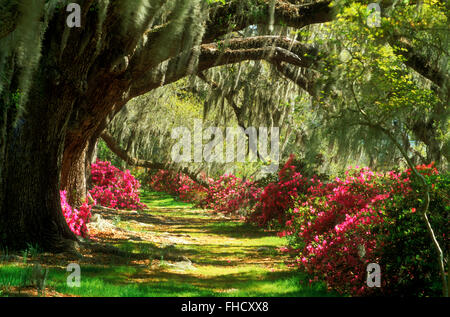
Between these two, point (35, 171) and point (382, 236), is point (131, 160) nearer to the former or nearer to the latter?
point (35, 171)

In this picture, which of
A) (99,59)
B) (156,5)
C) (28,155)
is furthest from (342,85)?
(28,155)

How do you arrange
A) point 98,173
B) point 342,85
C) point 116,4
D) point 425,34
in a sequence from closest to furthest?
point 116,4 < point 342,85 < point 425,34 < point 98,173

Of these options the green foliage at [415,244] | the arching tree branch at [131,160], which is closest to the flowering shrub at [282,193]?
the arching tree branch at [131,160]

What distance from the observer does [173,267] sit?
6527 mm

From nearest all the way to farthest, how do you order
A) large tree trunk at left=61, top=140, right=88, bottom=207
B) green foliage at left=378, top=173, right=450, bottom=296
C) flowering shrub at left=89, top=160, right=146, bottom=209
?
green foliage at left=378, top=173, right=450, bottom=296 → large tree trunk at left=61, top=140, right=88, bottom=207 → flowering shrub at left=89, top=160, right=146, bottom=209

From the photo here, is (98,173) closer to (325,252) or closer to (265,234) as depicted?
(265,234)

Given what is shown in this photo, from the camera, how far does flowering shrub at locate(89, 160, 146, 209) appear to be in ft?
48.5

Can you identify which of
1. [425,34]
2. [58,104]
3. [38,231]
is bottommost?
[38,231]

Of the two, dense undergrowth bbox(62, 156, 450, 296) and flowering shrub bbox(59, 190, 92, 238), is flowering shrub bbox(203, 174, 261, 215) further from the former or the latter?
flowering shrub bbox(59, 190, 92, 238)

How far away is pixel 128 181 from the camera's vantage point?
15406 mm

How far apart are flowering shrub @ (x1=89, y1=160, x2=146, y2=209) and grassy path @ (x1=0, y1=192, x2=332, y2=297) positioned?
392 centimetres

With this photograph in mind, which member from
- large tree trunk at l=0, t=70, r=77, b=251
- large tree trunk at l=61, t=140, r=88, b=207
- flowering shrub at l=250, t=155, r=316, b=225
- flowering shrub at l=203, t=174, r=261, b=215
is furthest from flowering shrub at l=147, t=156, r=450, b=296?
flowering shrub at l=203, t=174, r=261, b=215

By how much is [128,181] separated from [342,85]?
10.5 meters

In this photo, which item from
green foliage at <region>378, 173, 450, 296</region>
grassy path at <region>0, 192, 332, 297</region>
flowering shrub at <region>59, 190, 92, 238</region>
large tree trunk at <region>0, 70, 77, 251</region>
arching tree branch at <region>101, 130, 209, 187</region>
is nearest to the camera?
green foliage at <region>378, 173, 450, 296</region>
